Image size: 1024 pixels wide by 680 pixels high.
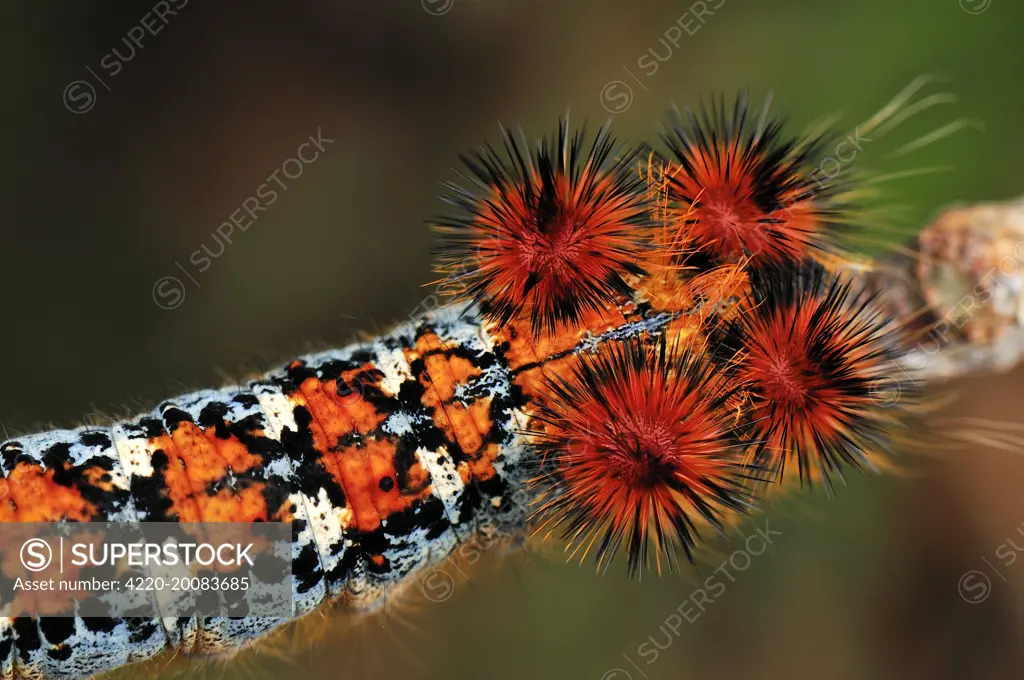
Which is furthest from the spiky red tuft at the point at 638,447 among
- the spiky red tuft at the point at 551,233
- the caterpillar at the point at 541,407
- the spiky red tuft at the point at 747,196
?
the spiky red tuft at the point at 747,196

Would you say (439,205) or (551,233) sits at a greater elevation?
(439,205)

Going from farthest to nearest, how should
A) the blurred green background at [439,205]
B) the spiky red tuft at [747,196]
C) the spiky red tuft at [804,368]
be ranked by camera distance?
the blurred green background at [439,205]
the spiky red tuft at [747,196]
the spiky red tuft at [804,368]

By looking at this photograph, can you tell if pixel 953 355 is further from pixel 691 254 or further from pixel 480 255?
pixel 480 255

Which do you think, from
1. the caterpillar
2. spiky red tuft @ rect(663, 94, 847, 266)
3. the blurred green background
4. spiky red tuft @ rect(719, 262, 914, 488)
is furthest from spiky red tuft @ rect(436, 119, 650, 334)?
the blurred green background

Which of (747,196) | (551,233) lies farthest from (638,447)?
(747,196)

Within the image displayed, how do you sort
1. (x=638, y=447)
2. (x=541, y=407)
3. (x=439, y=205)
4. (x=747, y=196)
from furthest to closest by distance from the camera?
1. (x=439, y=205)
2. (x=747, y=196)
3. (x=541, y=407)
4. (x=638, y=447)

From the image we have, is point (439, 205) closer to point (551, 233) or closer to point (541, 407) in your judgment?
point (551, 233)

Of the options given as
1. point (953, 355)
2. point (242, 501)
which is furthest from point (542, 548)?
point (953, 355)

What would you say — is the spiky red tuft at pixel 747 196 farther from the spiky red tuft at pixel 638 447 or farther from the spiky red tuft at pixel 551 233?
the spiky red tuft at pixel 638 447

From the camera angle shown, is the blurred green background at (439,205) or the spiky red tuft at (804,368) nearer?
the spiky red tuft at (804,368)
